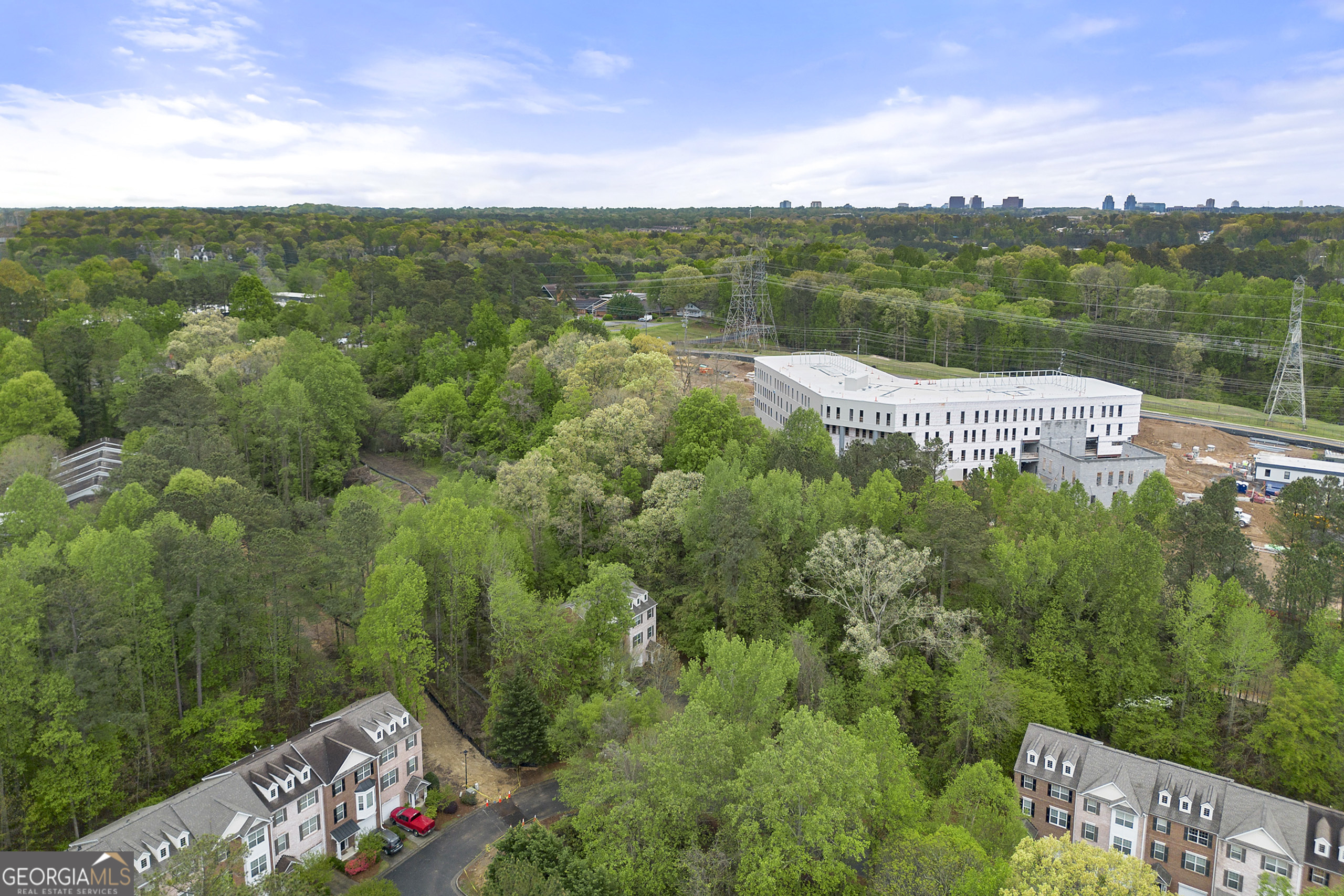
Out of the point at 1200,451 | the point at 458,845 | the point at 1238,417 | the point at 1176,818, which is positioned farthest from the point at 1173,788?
the point at 1238,417

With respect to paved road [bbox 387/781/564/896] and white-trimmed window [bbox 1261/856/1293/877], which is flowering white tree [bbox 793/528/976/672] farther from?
paved road [bbox 387/781/564/896]

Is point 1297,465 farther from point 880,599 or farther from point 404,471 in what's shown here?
point 404,471

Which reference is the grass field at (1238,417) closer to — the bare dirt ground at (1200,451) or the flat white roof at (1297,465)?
the bare dirt ground at (1200,451)

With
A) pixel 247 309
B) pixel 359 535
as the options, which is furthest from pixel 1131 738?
pixel 247 309

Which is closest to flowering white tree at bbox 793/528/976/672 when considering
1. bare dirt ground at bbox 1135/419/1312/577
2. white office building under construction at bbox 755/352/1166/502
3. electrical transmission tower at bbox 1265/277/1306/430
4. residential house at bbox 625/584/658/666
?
residential house at bbox 625/584/658/666

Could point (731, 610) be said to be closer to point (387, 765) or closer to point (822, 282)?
point (387, 765)

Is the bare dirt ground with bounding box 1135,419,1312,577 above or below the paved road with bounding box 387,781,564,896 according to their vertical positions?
above
